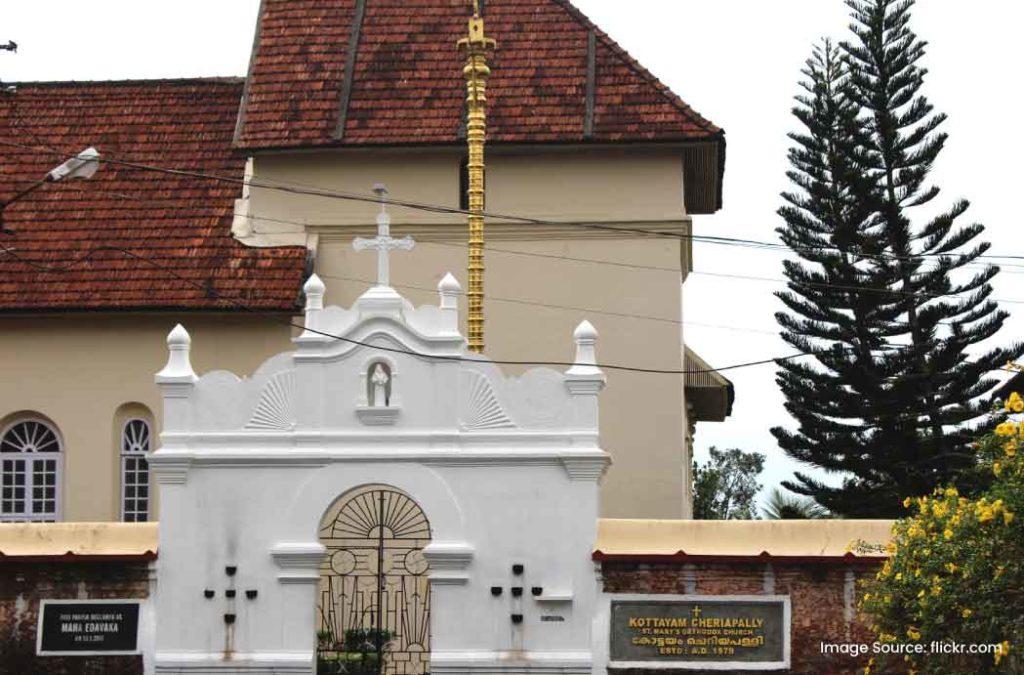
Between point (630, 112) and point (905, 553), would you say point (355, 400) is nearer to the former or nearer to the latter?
point (905, 553)

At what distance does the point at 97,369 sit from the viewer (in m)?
33.3

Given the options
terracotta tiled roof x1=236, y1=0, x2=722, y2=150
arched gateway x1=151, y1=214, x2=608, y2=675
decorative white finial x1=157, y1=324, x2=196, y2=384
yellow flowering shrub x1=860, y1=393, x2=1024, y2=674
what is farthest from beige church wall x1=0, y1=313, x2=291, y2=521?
yellow flowering shrub x1=860, y1=393, x2=1024, y2=674

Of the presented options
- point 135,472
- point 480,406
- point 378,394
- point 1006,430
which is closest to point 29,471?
point 135,472

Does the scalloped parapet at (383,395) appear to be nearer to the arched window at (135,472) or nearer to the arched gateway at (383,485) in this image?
the arched gateway at (383,485)

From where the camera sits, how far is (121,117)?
36531 millimetres

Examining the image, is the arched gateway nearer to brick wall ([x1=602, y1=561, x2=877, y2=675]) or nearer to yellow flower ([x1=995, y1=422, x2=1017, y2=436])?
brick wall ([x1=602, y1=561, x2=877, y2=675])

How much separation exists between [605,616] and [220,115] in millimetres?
15546

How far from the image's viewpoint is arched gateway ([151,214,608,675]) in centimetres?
2383

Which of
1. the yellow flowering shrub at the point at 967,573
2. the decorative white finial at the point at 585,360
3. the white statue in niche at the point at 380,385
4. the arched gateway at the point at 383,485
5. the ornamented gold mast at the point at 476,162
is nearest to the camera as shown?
the yellow flowering shrub at the point at 967,573

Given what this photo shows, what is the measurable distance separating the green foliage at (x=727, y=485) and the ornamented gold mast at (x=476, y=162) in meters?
30.7

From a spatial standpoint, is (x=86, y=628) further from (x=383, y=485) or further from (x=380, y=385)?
(x=380, y=385)

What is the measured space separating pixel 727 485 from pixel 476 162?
39903mm

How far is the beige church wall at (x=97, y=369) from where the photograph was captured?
3297 cm

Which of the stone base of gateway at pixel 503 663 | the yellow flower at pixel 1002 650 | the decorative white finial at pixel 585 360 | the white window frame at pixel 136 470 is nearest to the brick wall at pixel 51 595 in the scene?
the stone base of gateway at pixel 503 663
